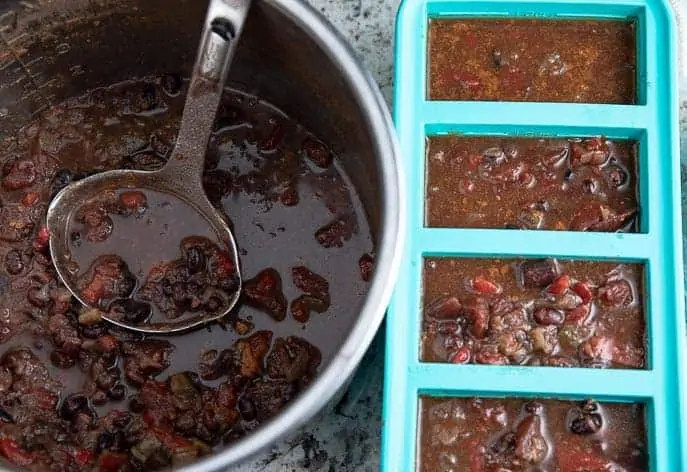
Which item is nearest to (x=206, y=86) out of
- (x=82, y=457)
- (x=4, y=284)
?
(x=4, y=284)

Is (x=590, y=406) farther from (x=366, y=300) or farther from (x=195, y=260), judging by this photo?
(x=195, y=260)

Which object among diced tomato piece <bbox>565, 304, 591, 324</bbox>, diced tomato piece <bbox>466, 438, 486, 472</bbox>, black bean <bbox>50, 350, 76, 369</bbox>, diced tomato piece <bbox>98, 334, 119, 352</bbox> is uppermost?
diced tomato piece <bbox>565, 304, 591, 324</bbox>

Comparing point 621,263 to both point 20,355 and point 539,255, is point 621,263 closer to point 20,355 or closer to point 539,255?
point 539,255

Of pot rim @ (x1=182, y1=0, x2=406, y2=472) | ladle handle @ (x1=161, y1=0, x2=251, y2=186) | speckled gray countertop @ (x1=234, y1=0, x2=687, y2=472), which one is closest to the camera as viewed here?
pot rim @ (x1=182, y1=0, x2=406, y2=472)

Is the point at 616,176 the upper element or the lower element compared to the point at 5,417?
upper

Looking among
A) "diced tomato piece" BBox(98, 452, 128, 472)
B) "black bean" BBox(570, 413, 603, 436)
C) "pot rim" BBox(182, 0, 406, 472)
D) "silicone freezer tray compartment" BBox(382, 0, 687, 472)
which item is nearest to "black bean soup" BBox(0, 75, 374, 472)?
"diced tomato piece" BBox(98, 452, 128, 472)

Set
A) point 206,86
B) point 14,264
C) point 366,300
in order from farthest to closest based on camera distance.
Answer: point 14,264 → point 206,86 → point 366,300

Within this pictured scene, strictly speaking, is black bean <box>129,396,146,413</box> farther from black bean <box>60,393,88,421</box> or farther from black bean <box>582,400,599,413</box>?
black bean <box>582,400,599,413</box>
